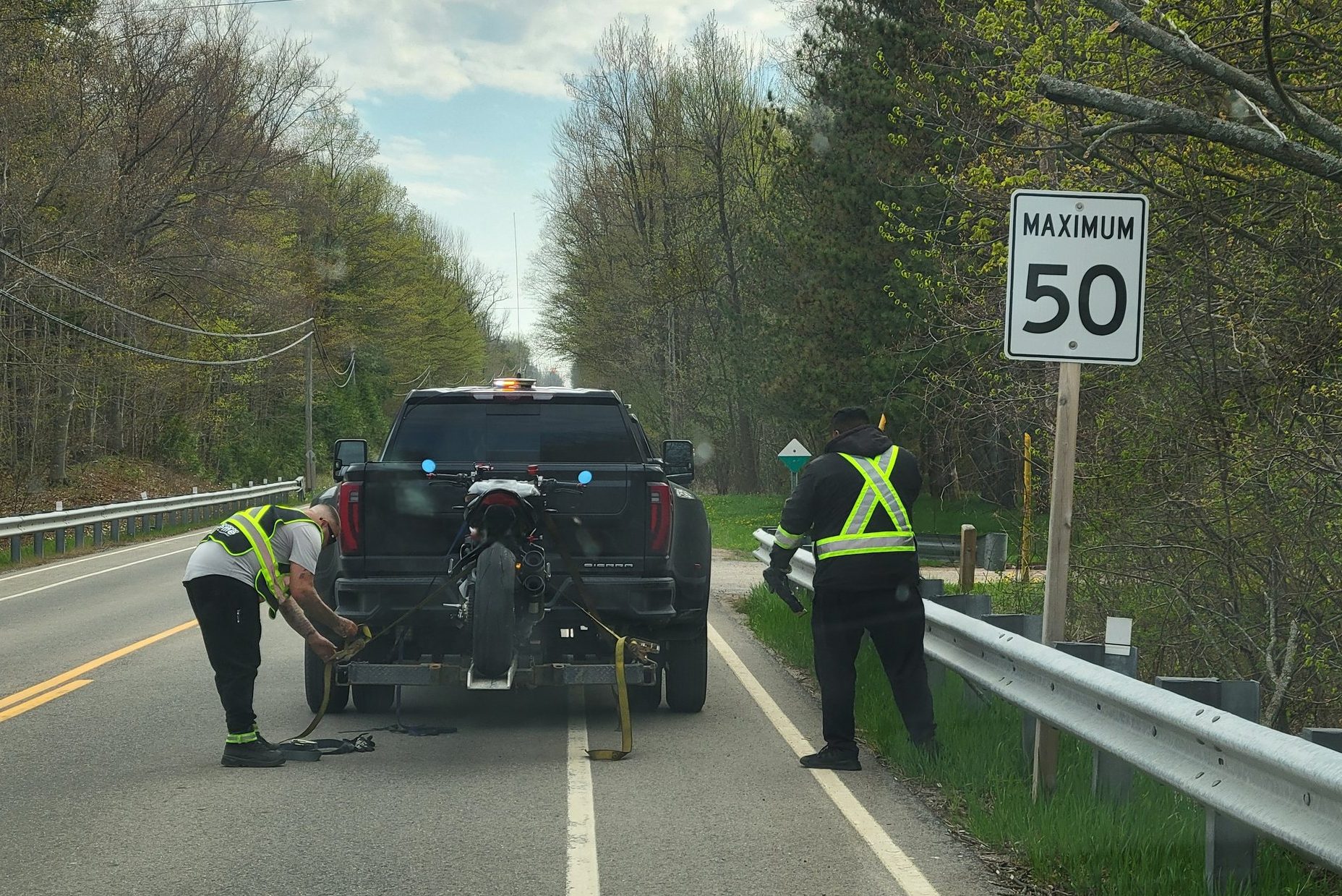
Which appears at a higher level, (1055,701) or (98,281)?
(98,281)

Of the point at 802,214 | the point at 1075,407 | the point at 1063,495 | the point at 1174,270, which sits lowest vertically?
the point at 1063,495

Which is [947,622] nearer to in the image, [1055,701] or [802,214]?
[1055,701]

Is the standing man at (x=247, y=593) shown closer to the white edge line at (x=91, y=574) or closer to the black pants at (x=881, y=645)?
the black pants at (x=881, y=645)

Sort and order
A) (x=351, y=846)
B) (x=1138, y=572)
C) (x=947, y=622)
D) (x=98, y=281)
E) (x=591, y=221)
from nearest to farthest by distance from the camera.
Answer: (x=351, y=846), (x=947, y=622), (x=1138, y=572), (x=98, y=281), (x=591, y=221)

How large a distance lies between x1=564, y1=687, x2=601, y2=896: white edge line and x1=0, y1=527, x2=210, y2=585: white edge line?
45.5ft

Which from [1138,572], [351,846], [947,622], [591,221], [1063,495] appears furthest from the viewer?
[591,221]

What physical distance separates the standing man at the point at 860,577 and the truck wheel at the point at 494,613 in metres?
1.49

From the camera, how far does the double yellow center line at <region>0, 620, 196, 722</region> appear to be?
9261 mm

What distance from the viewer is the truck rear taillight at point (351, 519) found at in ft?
26.9

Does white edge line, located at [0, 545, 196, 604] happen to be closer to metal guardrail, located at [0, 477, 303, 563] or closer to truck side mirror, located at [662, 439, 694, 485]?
metal guardrail, located at [0, 477, 303, 563]

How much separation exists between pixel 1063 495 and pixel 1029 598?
26.4 feet

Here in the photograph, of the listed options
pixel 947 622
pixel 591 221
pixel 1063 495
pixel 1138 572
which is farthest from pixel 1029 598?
pixel 591 221

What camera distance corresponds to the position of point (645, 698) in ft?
31.6

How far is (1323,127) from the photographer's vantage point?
689 cm
